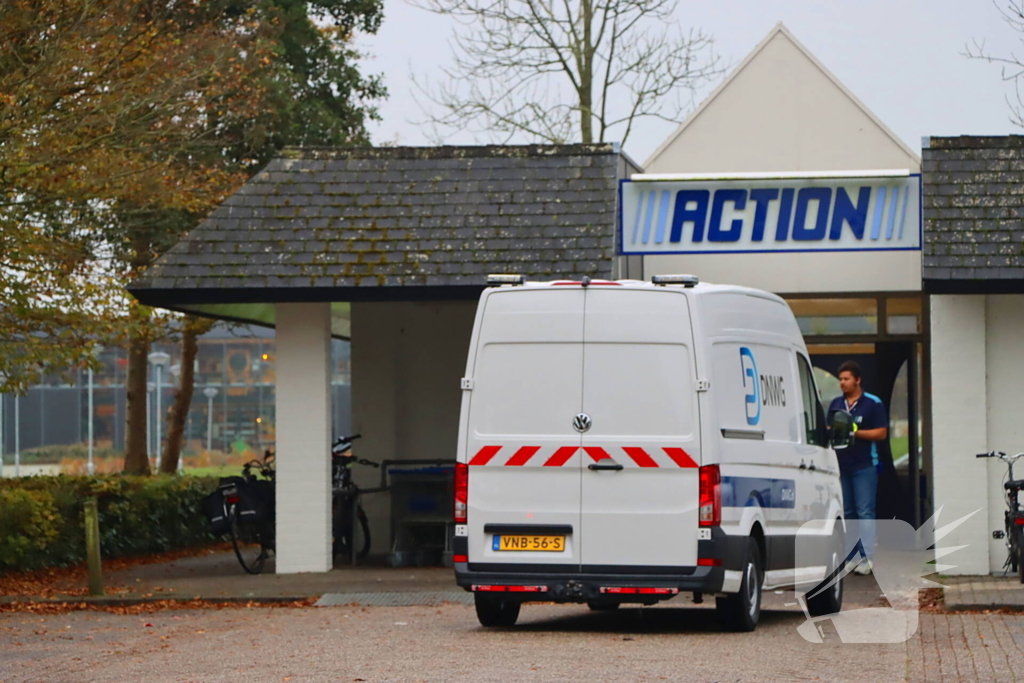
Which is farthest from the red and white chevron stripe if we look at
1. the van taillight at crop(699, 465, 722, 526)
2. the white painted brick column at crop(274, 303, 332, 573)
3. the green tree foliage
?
the green tree foliage

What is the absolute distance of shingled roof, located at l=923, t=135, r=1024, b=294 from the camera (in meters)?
15.3

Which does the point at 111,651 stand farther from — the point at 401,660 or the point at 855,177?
the point at 855,177

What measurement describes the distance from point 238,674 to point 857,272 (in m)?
11.1

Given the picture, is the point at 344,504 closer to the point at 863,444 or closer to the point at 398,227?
the point at 398,227

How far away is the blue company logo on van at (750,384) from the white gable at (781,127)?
8.00 m

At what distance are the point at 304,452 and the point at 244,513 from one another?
1.03m

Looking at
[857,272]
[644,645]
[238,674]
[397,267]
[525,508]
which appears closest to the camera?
[238,674]

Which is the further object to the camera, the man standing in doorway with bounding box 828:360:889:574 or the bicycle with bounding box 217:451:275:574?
the bicycle with bounding box 217:451:275:574

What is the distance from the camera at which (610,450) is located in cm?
1102

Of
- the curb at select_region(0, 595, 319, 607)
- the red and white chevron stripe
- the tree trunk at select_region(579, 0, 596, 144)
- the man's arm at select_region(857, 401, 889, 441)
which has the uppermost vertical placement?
the tree trunk at select_region(579, 0, 596, 144)

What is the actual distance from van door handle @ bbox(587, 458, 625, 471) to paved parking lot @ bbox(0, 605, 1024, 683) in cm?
118

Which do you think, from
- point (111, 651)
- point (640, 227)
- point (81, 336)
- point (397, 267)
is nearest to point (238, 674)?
point (111, 651)

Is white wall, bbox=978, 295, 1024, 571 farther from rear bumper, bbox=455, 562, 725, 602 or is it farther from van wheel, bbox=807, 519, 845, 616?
rear bumper, bbox=455, 562, 725, 602

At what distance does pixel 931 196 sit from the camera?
629 inches
